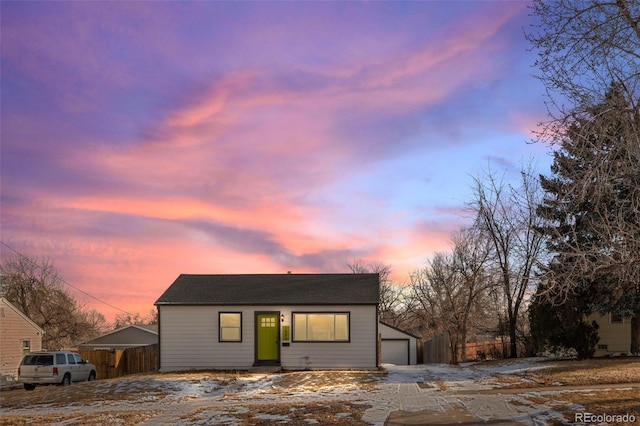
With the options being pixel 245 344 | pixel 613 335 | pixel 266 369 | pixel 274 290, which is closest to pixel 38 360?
pixel 245 344

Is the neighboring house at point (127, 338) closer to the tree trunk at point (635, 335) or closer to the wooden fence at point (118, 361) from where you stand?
the wooden fence at point (118, 361)

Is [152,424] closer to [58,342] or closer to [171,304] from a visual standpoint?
[171,304]

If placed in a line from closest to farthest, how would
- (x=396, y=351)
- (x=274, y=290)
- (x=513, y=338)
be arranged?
1. (x=274, y=290)
2. (x=513, y=338)
3. (x=396, y=351)

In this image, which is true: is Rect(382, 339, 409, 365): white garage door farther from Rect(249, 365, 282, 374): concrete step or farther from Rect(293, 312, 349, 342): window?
Rect(249, 365, 282, 374): concrete step

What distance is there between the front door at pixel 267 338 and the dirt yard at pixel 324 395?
211cm

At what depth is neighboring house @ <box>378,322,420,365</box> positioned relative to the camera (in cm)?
3806

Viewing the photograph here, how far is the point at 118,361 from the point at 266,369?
1074 centimetres

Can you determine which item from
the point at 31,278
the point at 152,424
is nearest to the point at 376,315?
the point at 152,424

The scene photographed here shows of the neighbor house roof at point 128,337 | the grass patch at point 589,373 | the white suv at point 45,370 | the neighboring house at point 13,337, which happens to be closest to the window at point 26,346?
the neighboring house at point 13,337

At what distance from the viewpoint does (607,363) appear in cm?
2011

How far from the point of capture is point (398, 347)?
38.2 metres

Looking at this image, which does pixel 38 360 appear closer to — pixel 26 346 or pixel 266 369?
pixel 266 369

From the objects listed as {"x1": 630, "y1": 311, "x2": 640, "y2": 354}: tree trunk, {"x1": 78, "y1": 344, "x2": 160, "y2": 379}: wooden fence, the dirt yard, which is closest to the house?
the dirt yard

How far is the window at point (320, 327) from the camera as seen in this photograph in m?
25.5
